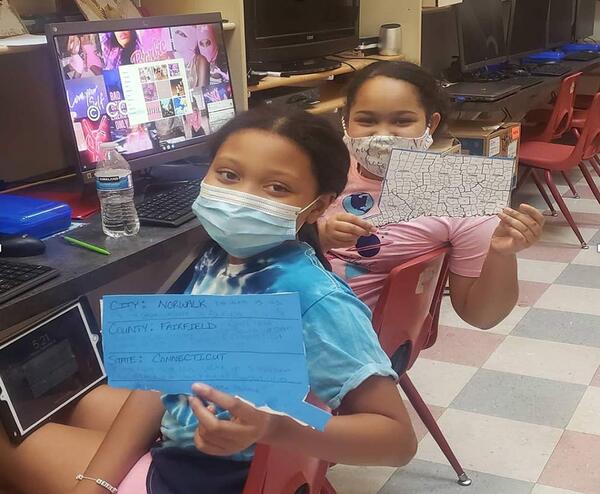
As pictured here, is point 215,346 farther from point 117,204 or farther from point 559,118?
point 559,118

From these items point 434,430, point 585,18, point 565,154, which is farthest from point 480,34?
point 434,430

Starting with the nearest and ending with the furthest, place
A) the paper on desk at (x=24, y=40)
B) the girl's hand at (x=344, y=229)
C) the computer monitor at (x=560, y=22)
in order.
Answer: the girl's hand at (x=344, y=229)
the paper on desk at (x=24, y=40)
the computer monitor at (x=560, y=22)

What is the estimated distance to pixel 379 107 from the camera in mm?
1629

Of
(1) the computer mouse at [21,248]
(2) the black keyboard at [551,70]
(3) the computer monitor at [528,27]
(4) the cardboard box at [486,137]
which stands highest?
(1) the computer mouse at [21,248]

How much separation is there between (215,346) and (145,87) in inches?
47.9

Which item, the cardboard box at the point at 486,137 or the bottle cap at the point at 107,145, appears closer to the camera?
the bottle cap at the point at 107,145

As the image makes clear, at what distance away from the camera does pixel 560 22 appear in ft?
16.6

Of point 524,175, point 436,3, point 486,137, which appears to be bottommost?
point 524,175

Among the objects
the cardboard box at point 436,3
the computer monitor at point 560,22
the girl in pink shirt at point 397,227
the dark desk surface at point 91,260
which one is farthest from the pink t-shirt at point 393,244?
the computer monitor at point 560,22

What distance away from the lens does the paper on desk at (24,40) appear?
1688mm

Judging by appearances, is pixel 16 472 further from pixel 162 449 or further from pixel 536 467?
pixel 536 467

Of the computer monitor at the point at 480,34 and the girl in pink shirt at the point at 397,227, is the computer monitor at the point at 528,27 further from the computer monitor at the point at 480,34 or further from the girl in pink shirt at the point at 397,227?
the girl in pink shirt at the point at 397,227

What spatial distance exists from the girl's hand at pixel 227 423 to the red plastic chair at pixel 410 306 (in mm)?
618

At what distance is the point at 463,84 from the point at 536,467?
229 centimetres
